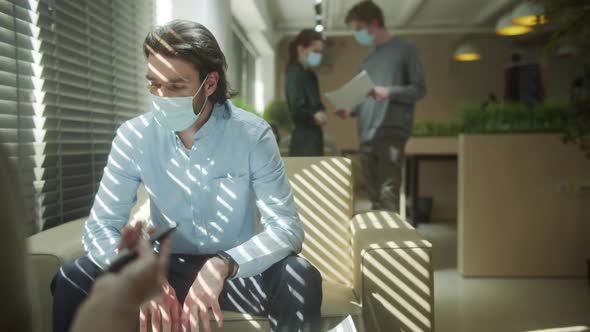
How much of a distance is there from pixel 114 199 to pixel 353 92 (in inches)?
71.2

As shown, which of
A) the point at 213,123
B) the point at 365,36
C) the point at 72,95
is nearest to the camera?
the point at 213,123

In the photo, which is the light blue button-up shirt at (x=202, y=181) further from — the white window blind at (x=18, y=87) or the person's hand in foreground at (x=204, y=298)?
the white window blind at (x=18, y=87)

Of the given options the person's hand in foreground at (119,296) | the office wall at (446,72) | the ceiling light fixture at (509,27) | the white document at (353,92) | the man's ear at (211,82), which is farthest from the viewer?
the office wall at (446,72)

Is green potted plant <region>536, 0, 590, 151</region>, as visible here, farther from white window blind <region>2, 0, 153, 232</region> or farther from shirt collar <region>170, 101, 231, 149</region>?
white window blind <region>2, 0, 153, 232</region>

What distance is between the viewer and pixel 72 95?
195 centimetres

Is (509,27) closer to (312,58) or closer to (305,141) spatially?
(312,58)

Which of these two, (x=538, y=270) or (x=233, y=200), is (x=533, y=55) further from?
(x=233, y=200)

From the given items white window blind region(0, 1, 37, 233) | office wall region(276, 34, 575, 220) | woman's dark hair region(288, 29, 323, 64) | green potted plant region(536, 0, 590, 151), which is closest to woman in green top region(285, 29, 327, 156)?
woman's dark hair region(288, 29, 323, 64)

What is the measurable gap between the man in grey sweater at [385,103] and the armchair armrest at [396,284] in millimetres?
1607

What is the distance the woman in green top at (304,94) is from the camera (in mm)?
3014

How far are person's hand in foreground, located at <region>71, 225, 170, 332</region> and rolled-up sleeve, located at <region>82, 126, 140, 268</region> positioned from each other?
27.7 inches

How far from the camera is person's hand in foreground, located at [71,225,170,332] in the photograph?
0.54 metres

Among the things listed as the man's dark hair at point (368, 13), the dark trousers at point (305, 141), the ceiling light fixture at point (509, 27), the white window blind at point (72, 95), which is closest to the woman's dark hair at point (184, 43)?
the white window blind at point (72, 95)

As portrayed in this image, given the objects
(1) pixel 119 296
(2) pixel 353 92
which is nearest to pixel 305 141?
(2) pixel 353 92
